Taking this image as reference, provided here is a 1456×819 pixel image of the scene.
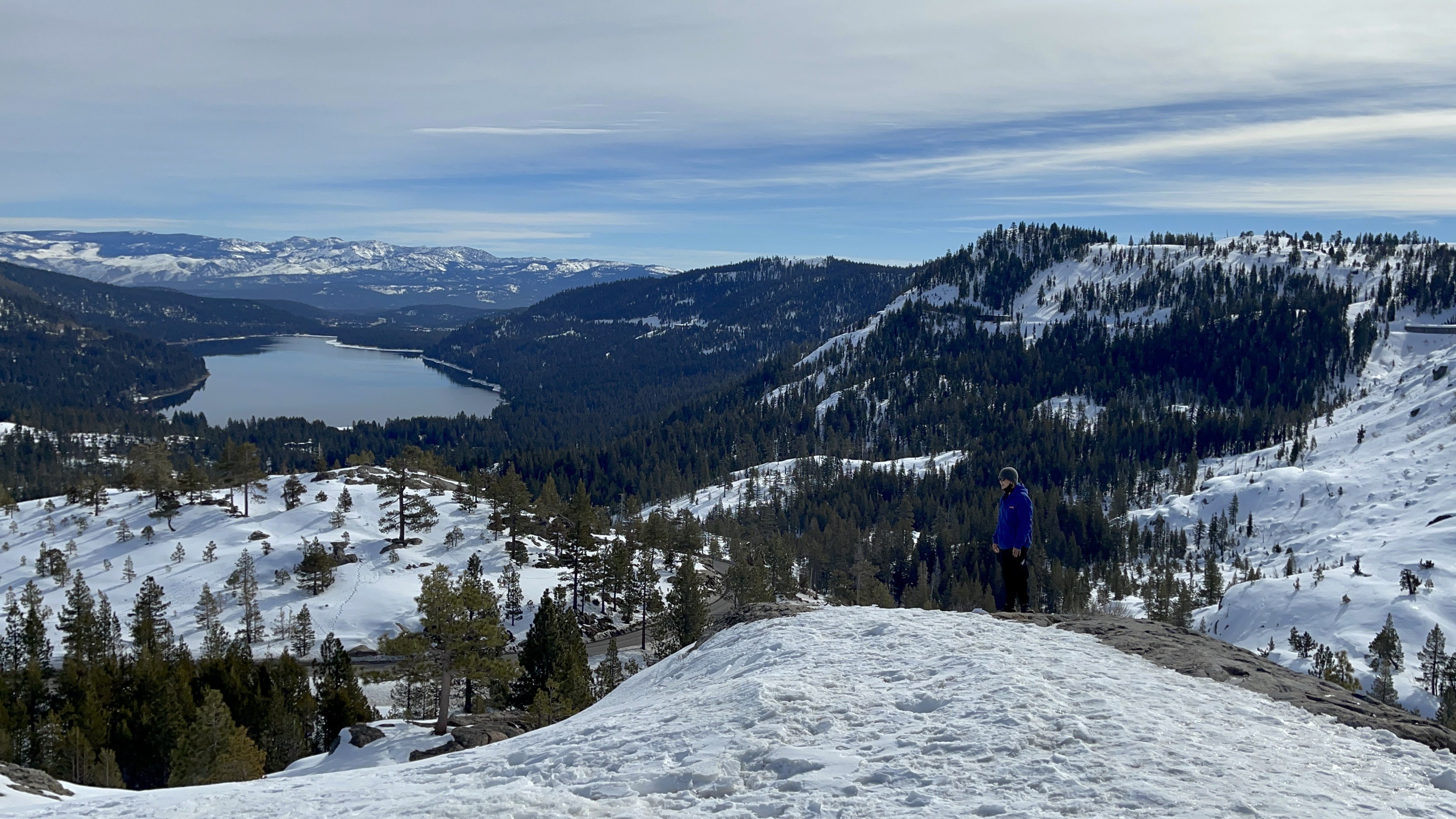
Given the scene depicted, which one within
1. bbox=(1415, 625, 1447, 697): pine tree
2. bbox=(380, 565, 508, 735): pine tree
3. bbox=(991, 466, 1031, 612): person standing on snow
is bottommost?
bbox=(1415, 625, 1447, 697): pine tree

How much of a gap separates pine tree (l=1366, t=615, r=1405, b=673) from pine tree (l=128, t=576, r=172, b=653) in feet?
376

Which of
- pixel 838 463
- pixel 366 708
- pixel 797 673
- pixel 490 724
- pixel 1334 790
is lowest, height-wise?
pixel 838 463

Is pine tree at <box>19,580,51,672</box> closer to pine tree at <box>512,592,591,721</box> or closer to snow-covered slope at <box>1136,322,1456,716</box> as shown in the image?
pine tree at <box>512,592,591,721</box>

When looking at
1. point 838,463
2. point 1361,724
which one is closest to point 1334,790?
point 1361,724

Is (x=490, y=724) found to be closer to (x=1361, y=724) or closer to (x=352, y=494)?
(x=1361, y=724)

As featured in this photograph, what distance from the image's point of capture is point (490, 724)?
119ft

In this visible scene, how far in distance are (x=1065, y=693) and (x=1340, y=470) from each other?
22035cm

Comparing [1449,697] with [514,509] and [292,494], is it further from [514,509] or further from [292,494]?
[292,494]

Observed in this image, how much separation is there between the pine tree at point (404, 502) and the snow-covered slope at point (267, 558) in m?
1.34

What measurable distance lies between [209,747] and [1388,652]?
10552cm

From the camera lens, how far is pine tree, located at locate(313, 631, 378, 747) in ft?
157

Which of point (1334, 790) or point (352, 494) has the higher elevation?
point (1334, 790)

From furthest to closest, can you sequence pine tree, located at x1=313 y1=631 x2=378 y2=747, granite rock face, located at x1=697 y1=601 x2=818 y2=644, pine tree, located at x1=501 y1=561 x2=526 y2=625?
pine tree, located at x1=501 y1=561 x2=526 y2=625 < pine tree, located at x1=313 y1=631 x2=378 y2=747 < granite rock face, located at x1=697 y1=601 x2=818 y2=644

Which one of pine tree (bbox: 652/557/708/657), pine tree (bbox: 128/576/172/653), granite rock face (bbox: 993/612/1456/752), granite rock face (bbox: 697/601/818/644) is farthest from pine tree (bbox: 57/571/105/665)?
granite rock face (bbox: 993/612/1456/752)
